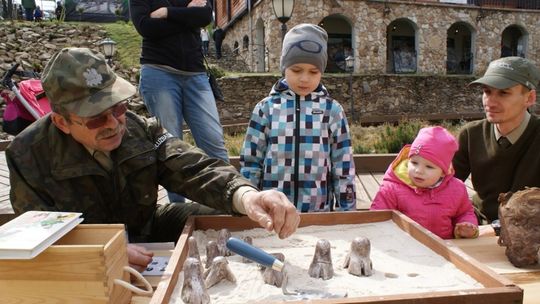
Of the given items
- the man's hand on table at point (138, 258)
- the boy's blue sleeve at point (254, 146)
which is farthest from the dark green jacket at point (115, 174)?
the boy's blue sleeve at point (254, 146)

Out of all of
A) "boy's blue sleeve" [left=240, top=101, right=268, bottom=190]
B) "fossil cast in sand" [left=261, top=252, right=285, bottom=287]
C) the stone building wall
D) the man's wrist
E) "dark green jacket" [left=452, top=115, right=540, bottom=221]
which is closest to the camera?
"fossil cast in sand" [left=261, top=252, right=285, bottom=287]

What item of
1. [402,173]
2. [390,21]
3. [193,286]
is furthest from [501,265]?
[390,21]

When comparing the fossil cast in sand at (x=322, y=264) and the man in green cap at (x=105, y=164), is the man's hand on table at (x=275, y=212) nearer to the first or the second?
the man in green cap at (x=105, y=164)

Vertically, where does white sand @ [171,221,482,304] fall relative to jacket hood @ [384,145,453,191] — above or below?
below

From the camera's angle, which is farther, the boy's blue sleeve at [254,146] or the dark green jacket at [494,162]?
the boy's blue sleeve at [254,146]

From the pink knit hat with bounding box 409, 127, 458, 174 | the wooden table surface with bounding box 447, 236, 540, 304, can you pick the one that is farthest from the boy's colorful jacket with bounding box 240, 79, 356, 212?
the wooden table surface with bounding box 447, 236, 540, 304

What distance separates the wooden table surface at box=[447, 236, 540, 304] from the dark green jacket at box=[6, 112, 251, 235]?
0.90 m

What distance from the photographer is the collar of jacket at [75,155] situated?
181cm

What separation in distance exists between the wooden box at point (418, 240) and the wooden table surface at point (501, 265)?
0.54 ft

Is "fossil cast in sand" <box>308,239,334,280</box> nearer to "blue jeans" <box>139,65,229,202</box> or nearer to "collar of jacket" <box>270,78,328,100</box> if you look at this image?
"collar of jacket" <box>270,78,328,100</box>

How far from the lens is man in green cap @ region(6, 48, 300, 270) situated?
5.43 ft

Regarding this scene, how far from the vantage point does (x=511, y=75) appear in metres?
2.40

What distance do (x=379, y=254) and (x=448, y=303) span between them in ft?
1.50

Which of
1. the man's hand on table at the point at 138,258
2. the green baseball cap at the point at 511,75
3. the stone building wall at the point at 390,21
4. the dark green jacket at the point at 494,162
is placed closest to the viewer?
the man's hand on table at the point at 138,258
